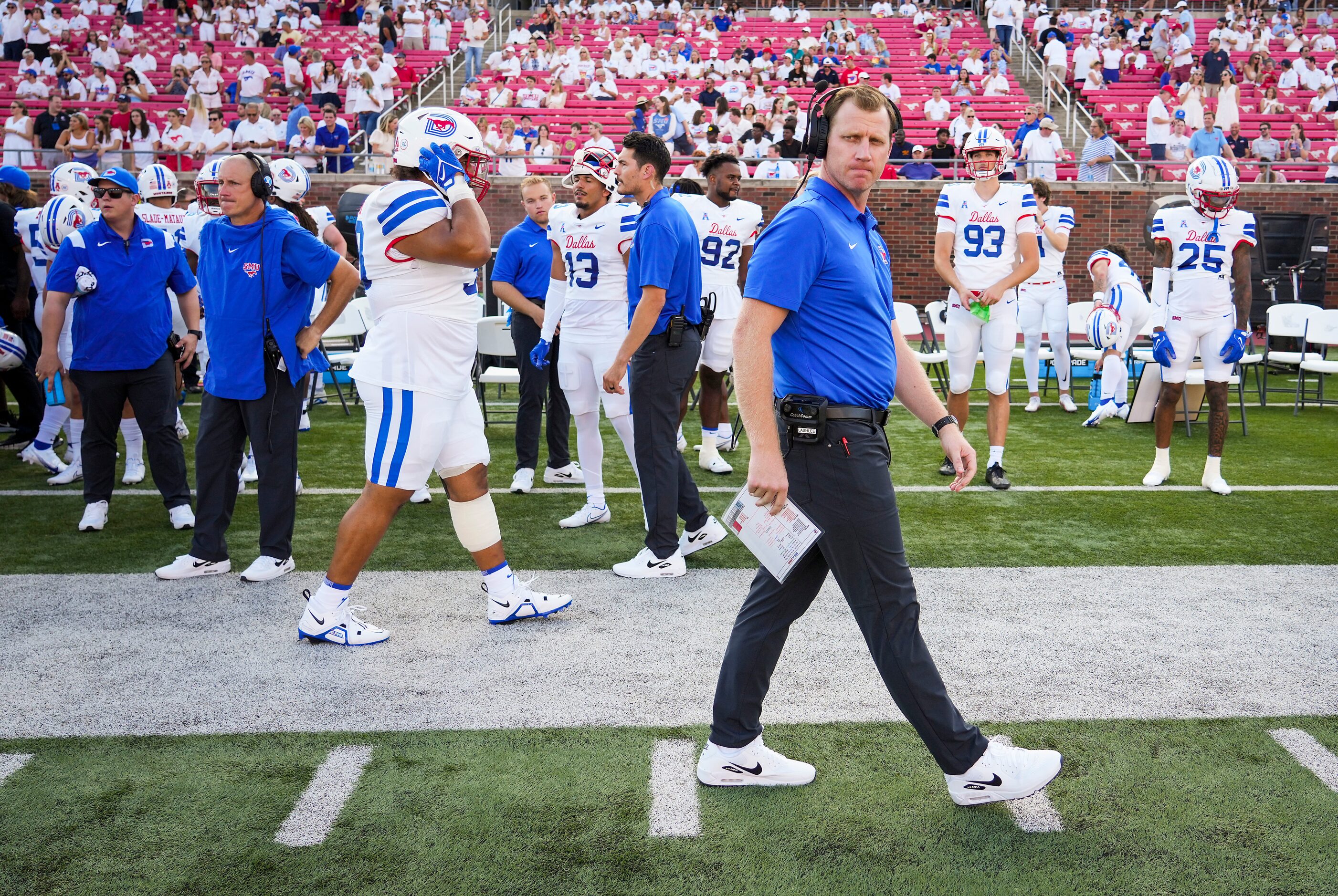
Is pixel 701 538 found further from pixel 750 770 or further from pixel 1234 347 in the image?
pixel 1234 347

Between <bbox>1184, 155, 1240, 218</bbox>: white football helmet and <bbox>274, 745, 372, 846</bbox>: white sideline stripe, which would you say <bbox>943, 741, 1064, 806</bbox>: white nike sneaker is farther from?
<bbox>1184, 155, 1240, 218</bbox>: white football helmet

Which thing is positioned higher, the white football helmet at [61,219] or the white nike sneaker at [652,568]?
the white football helmet at [61,219]

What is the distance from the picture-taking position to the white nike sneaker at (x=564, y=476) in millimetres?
7832

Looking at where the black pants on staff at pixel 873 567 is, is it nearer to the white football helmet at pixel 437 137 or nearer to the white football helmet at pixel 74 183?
the white football helmet at pixel 437 137

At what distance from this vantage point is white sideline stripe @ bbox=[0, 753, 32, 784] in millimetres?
3396

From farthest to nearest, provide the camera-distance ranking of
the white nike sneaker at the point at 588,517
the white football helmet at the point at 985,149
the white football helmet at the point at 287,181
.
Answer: the white football helmet at the point at 985,149, the white football helmet at the point at 287,181, the white nike sneaker at the point at 588,517

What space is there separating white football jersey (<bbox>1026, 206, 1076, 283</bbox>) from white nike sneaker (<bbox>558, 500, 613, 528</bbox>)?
18.9 ft

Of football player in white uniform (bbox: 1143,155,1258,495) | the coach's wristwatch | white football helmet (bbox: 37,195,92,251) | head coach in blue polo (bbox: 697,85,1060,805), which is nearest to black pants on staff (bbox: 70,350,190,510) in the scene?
white football helmet (bbox: 37,195,92,251)

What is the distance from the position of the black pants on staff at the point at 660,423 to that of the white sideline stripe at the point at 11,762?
2807 mm

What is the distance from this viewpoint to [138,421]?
6.43 m

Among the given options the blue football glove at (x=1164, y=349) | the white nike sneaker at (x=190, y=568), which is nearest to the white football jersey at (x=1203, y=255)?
the blue football glove at (x=1164, y=349)

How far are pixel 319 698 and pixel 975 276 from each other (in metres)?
5.22

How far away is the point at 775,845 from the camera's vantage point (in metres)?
3.01

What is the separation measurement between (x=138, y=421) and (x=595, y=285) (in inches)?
109
